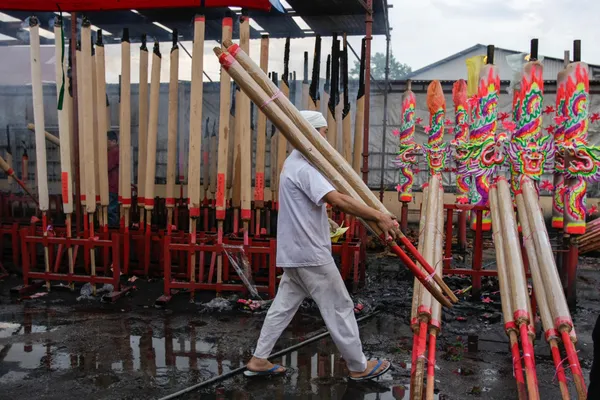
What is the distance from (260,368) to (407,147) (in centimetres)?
471

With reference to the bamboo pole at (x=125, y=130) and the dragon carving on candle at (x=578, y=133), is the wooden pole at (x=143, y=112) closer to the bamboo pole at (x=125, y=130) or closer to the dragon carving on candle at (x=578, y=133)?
the bamboo pole at (x=125, y=130)

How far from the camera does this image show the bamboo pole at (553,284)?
9.07 feet

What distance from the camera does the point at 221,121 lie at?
19.4ft

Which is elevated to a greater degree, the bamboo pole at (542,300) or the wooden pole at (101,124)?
the wooden pole at (101,124)

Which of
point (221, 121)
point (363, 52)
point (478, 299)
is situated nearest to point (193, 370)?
point (221, 121)

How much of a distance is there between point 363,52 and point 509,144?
251 cm

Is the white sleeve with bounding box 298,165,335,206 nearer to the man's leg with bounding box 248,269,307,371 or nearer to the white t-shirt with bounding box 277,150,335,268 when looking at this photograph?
the white t-shirt with bounding box 277,150,335,268

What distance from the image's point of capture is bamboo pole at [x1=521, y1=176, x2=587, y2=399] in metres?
2.76

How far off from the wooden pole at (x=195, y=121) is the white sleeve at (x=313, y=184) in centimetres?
247

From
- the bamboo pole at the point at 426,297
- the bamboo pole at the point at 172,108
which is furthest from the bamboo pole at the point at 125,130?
the bamboo pole at the point at 426,297

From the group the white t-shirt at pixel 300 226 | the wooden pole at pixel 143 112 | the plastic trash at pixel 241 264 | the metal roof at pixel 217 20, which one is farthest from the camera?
the metal roof at pixel 217 20

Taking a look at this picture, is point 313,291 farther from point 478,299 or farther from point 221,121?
point 478,299

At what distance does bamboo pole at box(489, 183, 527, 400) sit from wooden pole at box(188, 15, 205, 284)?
323 cm

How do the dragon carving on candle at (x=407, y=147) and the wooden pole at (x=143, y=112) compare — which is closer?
the wooden pole at (x=143, y=112)
